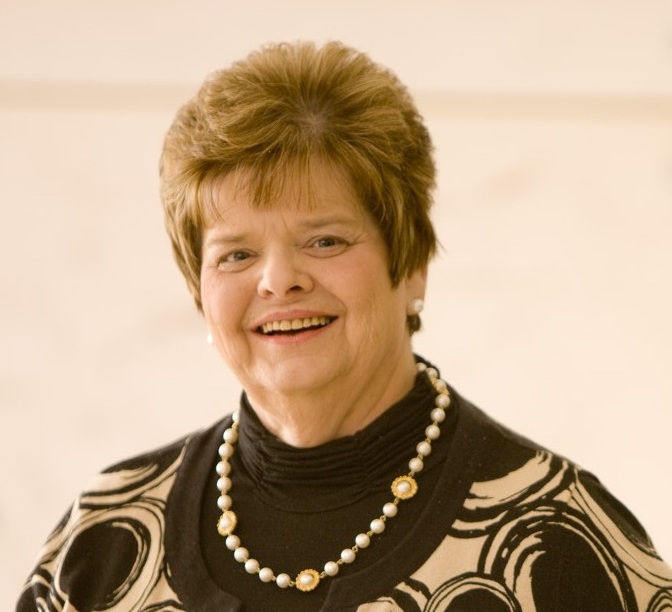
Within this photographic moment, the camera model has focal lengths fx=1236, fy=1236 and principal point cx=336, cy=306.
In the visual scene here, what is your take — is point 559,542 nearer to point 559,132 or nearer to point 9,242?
point 559,132

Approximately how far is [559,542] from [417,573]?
199 mm

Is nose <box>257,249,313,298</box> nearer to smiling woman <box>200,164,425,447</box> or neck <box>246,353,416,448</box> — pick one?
smiling woman <box>200,164,425,447</box>

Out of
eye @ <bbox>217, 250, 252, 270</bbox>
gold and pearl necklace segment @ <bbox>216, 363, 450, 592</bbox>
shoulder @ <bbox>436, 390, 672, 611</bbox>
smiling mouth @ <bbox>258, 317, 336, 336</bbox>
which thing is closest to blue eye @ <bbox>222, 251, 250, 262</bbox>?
eye @ <bbox>217, 250, 252, 270</bbox>

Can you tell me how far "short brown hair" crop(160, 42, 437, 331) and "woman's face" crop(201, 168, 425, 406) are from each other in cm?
3

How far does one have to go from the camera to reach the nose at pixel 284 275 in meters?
1.75

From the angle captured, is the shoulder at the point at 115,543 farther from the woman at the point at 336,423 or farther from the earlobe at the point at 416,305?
the earlobe at the point at 416,305

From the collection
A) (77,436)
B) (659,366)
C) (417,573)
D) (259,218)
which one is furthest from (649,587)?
(77,436)

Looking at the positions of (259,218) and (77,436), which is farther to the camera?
(77,436)

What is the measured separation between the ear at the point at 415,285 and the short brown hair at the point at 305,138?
0.08ft

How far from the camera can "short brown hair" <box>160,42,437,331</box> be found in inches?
68.7

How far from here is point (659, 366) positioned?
309 centimetres

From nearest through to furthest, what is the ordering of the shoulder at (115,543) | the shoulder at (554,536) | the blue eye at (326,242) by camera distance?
the shoulder at (554,536), the blue eye at (326,242), the shoulder at (115,543)

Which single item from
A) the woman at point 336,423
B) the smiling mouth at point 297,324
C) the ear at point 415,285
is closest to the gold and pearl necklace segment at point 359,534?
the woman at point 336,423

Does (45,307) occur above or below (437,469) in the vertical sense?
above
